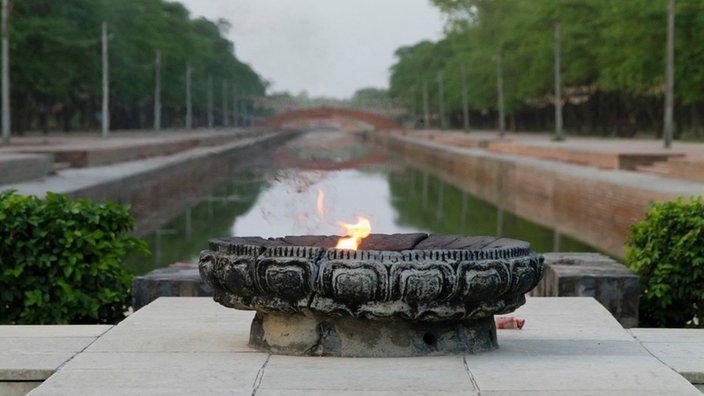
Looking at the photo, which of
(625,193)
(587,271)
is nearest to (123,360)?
(587,271)

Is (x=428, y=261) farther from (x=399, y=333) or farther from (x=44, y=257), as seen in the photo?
(x=44, y=257)

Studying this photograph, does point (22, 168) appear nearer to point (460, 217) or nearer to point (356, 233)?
point (460, 217)

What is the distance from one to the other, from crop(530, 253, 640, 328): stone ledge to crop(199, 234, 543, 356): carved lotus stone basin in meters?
2.35

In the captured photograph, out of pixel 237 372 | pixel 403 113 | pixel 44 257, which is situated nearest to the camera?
pixel 237 372

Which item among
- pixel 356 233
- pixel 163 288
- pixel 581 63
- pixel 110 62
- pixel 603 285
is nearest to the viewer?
pixel 356 233

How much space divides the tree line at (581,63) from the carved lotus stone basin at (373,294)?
41920 millimetres

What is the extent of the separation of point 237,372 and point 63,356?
957 millimetres

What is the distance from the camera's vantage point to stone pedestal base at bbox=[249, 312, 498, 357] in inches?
254

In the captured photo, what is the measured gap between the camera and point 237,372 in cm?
583

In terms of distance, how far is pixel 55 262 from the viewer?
888 cm

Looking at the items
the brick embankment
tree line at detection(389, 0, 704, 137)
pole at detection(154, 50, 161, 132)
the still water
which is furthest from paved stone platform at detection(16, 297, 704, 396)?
pole at detection(154, 50, 161, 132)

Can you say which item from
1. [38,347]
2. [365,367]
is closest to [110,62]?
[38,347]

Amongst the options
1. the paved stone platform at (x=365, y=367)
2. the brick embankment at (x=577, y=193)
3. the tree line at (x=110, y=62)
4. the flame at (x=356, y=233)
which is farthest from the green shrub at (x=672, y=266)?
the tree line at (x=110, y=62)

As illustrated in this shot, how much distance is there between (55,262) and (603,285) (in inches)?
148
